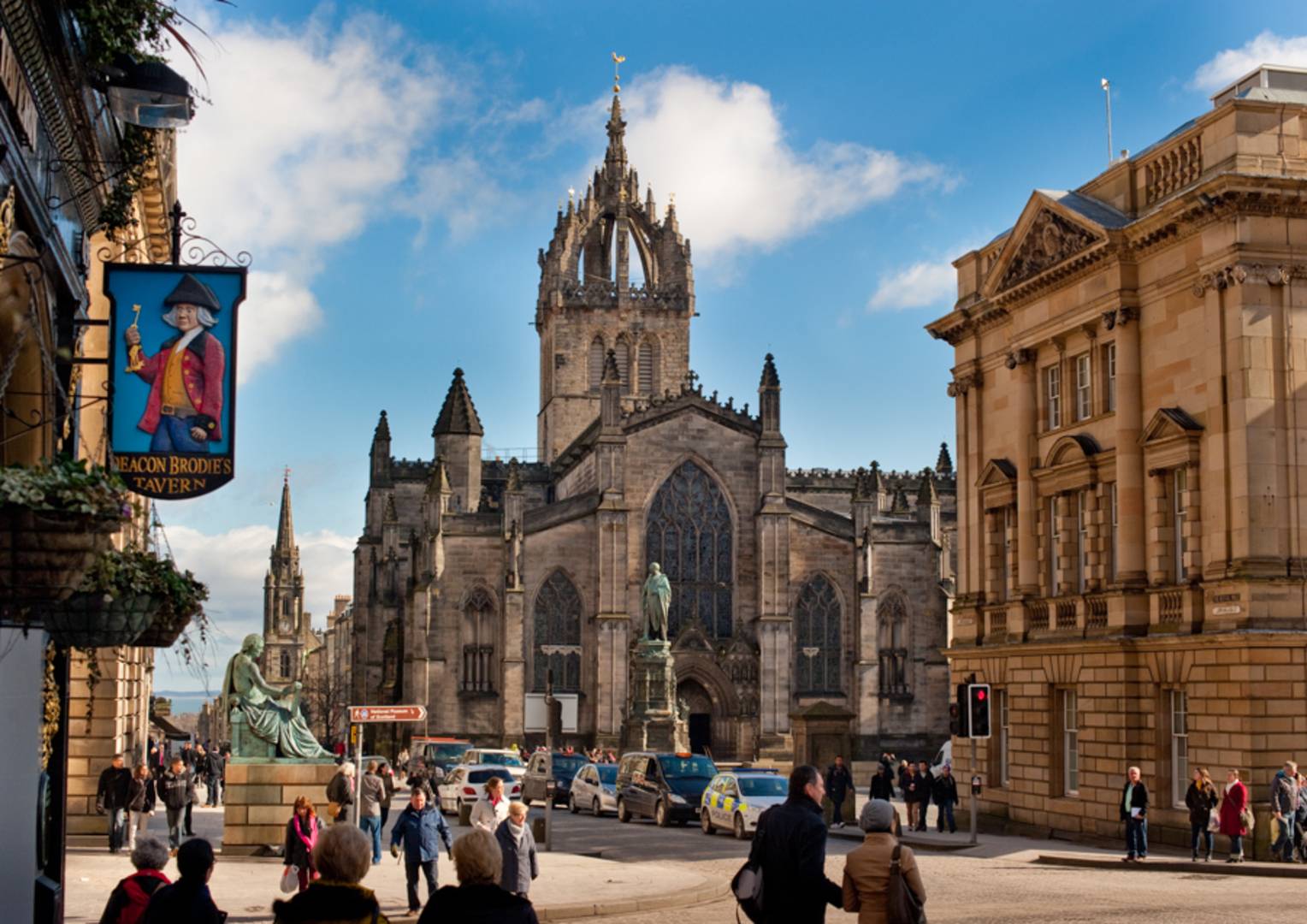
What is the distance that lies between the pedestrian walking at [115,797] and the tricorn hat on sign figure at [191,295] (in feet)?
43.5

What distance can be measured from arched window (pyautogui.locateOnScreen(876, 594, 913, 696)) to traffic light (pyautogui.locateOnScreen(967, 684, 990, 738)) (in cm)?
3883

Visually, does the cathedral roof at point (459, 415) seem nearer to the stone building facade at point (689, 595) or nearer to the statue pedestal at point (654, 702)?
the stone building facade at point (689, 595)

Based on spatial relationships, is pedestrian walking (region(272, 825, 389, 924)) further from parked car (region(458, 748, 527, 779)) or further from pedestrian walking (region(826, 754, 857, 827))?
parked car (region(458, 748, 527, 779))

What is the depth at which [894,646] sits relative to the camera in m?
67.4

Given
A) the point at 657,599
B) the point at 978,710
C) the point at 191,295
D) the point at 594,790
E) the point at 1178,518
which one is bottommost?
the point at 594,790

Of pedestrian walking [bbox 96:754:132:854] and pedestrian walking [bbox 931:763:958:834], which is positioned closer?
pedestrian walking [bbox 96:754:132:854]

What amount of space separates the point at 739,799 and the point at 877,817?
72.0ft

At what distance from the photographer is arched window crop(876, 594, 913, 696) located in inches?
2638

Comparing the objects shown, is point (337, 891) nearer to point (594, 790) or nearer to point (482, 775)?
point (482, 775)

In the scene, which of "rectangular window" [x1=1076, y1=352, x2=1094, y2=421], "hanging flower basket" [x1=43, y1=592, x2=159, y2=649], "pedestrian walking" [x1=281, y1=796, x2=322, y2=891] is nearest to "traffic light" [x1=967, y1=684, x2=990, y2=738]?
"rectangular window" [x1=1076, y1=352, x2=1094, y2=421]

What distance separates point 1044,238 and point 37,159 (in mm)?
24509

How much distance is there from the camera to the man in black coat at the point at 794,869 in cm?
1007

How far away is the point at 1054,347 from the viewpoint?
109 feet

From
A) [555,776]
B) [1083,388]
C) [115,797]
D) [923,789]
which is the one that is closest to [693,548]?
[555,776]
